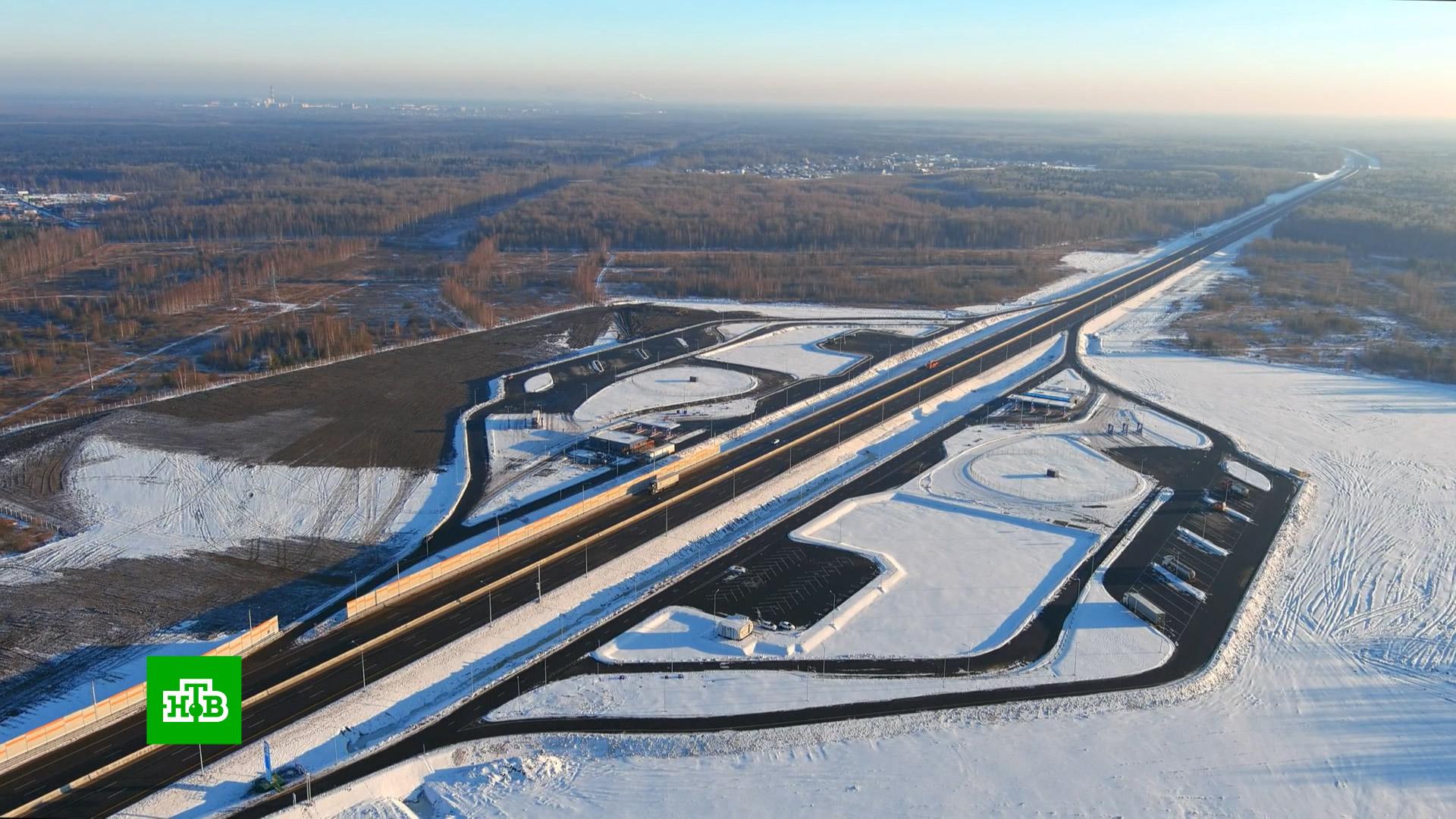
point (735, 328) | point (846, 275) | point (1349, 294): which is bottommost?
point (735, 328)

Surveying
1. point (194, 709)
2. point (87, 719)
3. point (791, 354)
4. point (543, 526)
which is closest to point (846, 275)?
point (791, 354)

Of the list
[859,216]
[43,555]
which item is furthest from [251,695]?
[859,216]

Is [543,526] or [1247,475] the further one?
[1247,475]

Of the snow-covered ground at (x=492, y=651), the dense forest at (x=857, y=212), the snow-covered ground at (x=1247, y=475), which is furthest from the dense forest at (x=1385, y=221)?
the snow-covered ground at (x=492, y=651)

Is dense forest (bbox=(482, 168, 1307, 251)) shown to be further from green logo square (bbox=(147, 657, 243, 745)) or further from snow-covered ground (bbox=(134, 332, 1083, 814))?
green logo square (bbox=(147, 657, 243, 745))

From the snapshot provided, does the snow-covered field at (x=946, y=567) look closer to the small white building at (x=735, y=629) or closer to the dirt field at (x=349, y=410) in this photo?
the small white building at (x=735, y=629)

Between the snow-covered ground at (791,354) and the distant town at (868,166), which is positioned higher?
the distant town at (868,166)

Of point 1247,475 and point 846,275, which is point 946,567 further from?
point 846,275
